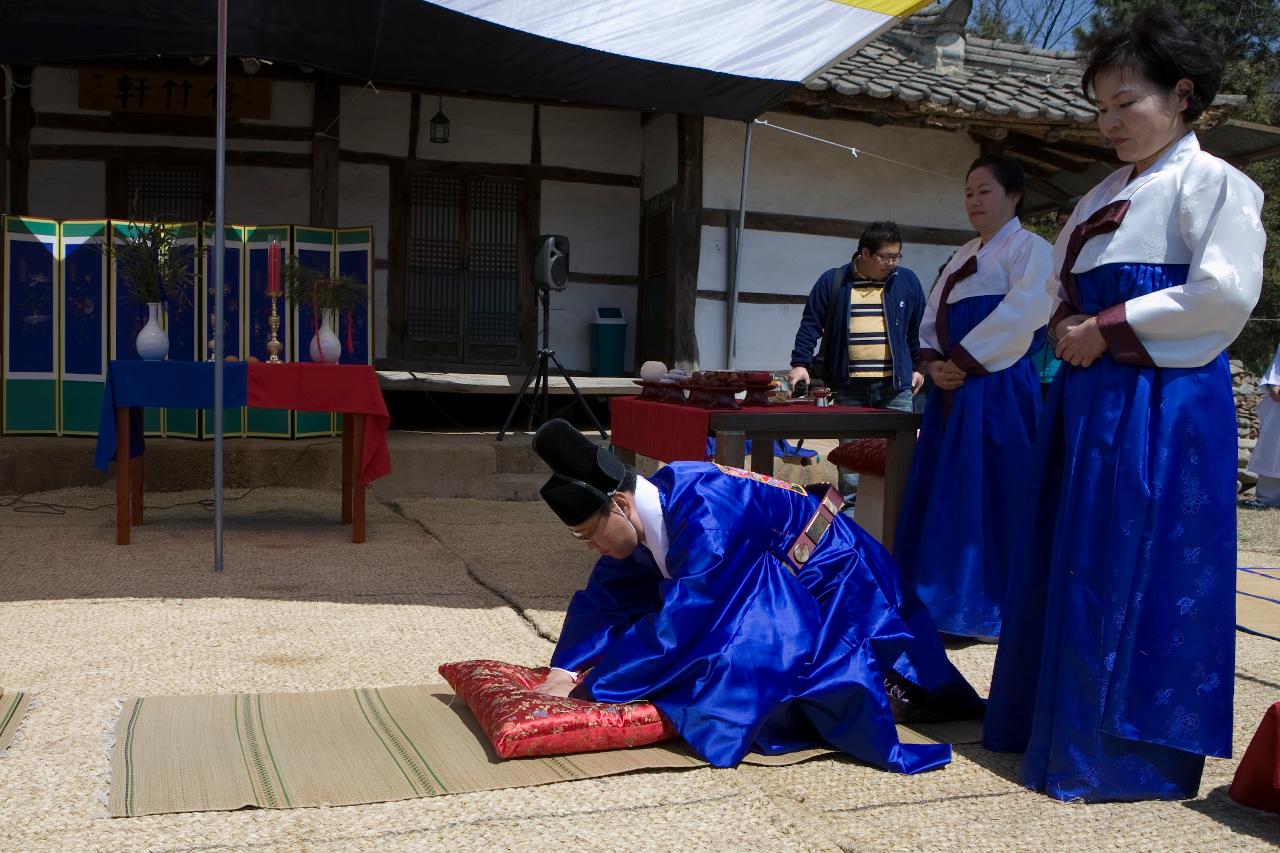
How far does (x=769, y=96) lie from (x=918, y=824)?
3710 millimetres

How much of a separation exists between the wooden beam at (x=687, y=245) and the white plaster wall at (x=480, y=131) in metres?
1.26

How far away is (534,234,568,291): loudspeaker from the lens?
6.77m

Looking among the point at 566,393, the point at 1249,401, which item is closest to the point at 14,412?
the point at 566,393

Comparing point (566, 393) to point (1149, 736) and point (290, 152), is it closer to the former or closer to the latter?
point (290, 152)

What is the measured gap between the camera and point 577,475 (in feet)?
7.93

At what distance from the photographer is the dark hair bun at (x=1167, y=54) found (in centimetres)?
225

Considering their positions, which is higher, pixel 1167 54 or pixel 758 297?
pixel 1167 54

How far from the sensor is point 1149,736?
221 centimetres

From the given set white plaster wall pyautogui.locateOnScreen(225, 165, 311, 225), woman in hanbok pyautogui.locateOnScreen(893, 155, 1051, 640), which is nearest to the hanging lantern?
white plaster wall pyautogui.locateOnScreen(225, 165, 311, 225)

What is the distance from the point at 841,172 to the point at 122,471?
17.1 ft

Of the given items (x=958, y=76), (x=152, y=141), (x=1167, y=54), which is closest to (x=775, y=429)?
(x=1167, y=54)

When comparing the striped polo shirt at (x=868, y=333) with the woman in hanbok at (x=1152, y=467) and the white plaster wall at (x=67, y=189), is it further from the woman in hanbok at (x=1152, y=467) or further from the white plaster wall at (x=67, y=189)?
the white plaster wall at (x=67, y=189)

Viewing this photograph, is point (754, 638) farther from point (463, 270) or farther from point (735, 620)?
point (463, 270)

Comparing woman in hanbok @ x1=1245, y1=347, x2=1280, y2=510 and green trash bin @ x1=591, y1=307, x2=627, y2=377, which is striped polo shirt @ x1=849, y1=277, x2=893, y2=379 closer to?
green trash bin @ x1=591, y1=307, x2=627, y2=377
